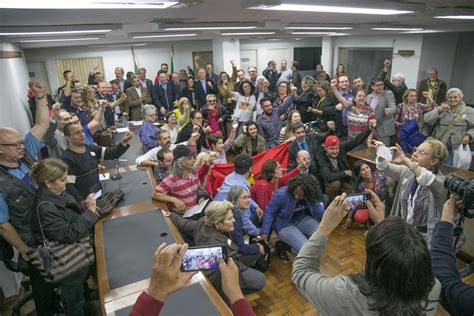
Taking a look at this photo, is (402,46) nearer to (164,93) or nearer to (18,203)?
(164,93)

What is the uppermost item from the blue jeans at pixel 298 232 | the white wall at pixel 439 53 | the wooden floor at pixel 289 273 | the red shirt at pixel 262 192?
the white wall at pixel 439 53

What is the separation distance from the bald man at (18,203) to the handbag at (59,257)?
0.14 m

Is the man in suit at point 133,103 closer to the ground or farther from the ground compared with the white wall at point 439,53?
closer to the ground

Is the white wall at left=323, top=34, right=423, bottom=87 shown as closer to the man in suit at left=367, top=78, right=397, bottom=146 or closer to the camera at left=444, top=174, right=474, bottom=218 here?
the man in suit at left=367, top=78, right=397, bottom=146

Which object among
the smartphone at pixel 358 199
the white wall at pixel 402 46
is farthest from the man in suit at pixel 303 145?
the white wall at pixel 402 46

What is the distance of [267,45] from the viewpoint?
12.1m

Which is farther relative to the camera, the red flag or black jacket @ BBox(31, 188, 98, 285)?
the red flag

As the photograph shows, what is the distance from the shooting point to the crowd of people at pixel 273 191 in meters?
1.02

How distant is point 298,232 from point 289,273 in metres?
0.42

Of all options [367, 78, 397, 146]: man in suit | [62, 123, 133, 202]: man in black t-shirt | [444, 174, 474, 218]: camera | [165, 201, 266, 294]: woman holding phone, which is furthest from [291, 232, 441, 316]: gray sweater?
[367, 78, 397, 146]: man in suit

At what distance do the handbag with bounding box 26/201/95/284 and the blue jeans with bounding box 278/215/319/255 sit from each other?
1.79 metres

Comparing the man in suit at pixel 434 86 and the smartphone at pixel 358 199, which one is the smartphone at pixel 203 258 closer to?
the smartphone at pixel 358 199

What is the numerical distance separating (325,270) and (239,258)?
998mm

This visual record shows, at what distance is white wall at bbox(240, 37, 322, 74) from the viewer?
1180 centimetres
